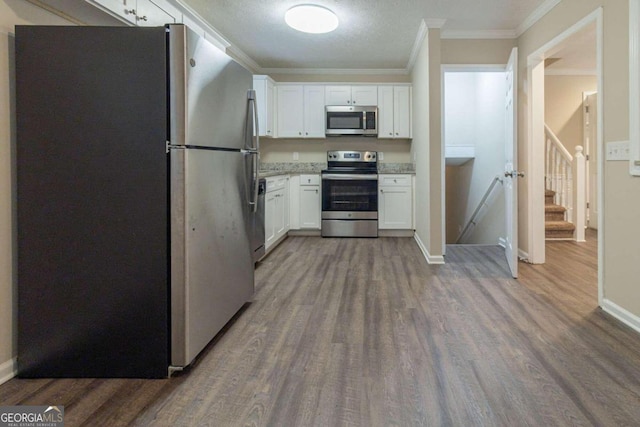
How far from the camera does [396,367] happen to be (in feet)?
6.72

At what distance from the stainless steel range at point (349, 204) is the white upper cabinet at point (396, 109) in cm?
73

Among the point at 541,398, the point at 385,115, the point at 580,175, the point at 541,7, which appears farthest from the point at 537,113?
the point at 541,398

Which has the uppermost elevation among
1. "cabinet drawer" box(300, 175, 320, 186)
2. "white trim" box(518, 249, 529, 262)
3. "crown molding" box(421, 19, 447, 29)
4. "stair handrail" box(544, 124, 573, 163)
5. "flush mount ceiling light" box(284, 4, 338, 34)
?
"crown molding" box(421, 19, 447, 29)

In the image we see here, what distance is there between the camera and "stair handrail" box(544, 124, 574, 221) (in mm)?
5625

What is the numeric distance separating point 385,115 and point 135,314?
4982mm

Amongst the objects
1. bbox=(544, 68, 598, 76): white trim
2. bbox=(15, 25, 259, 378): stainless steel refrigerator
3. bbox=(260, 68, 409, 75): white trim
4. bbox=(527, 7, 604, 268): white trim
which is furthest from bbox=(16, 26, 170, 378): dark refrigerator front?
bbox=(544, 68, 598, 76): white trim

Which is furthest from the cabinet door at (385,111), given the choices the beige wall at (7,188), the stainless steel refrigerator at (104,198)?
the beige wall at (7,188)

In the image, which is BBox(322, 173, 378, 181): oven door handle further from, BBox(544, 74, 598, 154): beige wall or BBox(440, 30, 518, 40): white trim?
BBox(544, 74, 598, 154): beige wall

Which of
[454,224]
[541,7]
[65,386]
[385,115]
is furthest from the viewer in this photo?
[454,224]

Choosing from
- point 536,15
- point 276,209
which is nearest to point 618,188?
point 536,15

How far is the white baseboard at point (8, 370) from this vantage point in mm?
1893

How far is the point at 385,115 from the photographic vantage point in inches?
244

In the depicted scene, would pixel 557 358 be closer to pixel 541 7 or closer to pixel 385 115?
pixel 541 7
